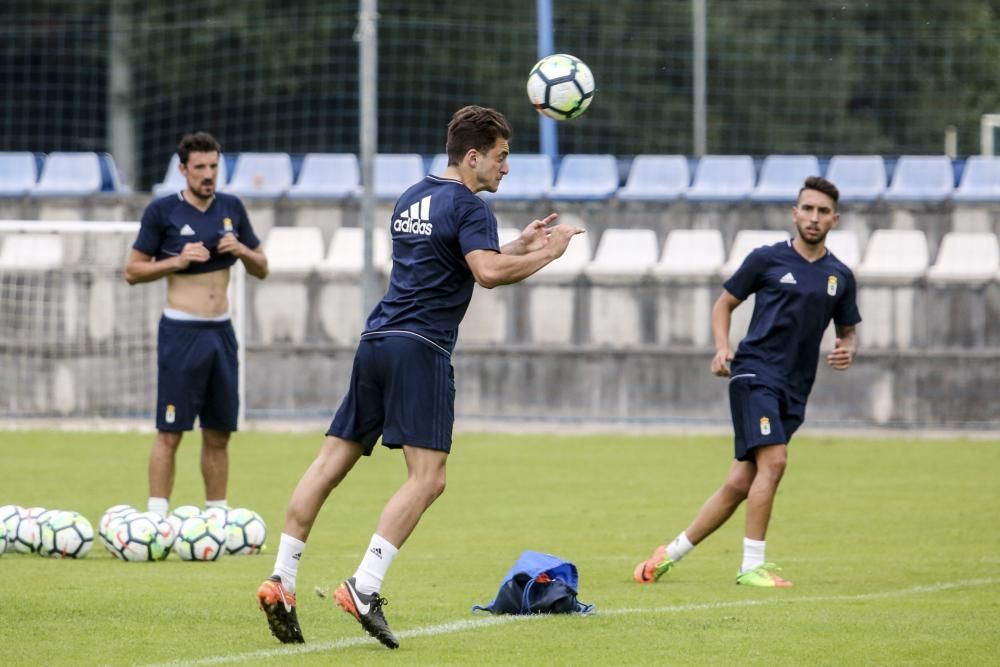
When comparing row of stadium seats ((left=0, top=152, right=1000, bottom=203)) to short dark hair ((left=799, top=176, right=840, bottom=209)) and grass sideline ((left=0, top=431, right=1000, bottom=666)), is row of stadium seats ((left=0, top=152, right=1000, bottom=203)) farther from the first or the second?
short dark hair ((left=799, top=176, right=840, bottom=209))

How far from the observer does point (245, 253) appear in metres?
10.9

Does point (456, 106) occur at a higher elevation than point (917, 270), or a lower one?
higher

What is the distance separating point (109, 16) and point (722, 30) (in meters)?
11.4

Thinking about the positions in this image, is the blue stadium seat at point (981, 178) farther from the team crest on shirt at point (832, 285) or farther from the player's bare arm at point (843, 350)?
the team crest on shirt at point (832, 285)

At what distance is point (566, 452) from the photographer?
54.3 feet

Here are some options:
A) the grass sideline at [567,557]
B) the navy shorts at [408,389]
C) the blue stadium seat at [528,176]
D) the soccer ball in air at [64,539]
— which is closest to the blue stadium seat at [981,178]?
the grass sideline at [567,557]

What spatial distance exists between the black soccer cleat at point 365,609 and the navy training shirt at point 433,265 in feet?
3.43

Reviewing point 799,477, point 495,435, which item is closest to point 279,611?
point 799,477

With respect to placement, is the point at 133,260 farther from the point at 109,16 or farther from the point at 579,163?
the point at 109,16

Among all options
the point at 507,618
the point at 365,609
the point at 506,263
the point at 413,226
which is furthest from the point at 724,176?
the point at 365,609

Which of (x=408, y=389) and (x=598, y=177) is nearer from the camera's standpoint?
(x=408, y=389)

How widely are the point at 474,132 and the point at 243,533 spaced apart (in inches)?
150

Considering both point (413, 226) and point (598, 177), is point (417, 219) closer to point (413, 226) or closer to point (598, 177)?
point (413, 226)

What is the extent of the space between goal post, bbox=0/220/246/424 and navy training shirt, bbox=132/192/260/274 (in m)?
7.39
